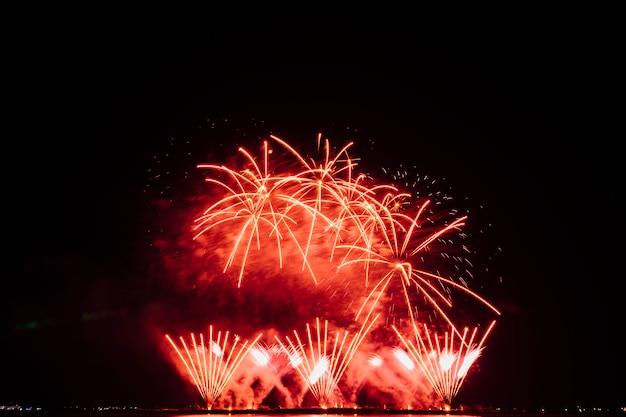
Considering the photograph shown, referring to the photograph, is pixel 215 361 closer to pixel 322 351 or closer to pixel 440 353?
pixel 322 351

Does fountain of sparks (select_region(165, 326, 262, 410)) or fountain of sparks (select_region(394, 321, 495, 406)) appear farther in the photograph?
fountain of sparks (select_region(165, 326, 262, 410))

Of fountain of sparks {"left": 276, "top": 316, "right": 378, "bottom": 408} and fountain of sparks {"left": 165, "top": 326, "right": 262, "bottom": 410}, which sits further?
fountain of sparks {"left": 165, "top": 326, "right": 262, "bottom": 410}

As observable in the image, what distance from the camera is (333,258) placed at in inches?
939

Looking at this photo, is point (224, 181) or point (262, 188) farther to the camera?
point (224, 181)

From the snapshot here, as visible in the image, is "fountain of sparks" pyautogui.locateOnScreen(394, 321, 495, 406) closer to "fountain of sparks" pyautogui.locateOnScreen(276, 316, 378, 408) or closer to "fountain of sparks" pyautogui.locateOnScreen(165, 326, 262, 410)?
"fountain of sparks" pyautogui.locateOnScreen(276, 316, 378, 408)

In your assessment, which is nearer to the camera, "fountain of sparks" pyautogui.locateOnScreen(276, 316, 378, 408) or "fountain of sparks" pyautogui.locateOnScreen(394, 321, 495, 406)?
"fountain of sparks" pyautogui.locateOnScreen(394, 321, 495, 406)

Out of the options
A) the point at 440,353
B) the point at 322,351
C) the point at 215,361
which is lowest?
the point at 215,361

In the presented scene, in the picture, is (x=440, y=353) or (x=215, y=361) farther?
(x=215, y=361)

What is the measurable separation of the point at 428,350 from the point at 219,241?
425 inches

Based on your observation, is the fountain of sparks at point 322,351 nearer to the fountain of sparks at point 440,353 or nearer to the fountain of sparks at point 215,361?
the fountain of sparks at point 215,361

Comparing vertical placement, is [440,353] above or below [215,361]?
above

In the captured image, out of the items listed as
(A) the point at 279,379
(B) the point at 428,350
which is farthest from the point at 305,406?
(B) the point at 428,350

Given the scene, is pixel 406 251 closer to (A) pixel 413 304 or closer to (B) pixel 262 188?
(A) pixel 413 304

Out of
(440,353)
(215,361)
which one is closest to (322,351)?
(215,361)
